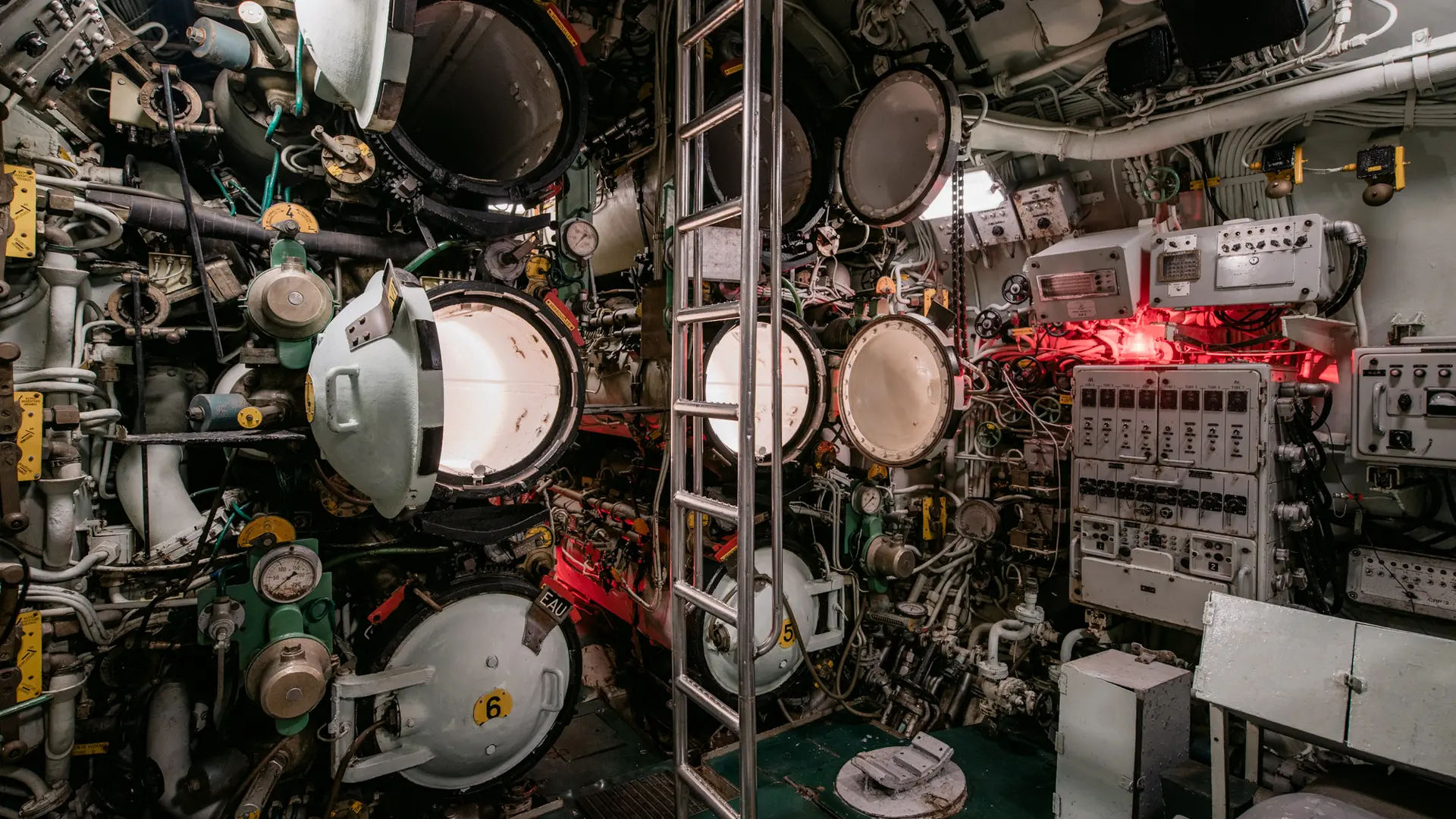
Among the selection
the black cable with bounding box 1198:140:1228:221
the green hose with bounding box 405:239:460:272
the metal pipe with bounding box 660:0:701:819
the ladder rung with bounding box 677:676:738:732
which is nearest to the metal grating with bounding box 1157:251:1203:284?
the black cable with bounding box 1198:140:1228:221

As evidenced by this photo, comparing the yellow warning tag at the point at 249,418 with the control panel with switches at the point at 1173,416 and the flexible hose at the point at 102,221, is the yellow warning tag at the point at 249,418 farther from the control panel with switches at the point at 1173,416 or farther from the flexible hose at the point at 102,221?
the control panel with switches at the point at 1173,416

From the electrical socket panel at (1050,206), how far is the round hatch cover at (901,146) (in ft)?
5.14

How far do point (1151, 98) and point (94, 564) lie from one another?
18.0 ft

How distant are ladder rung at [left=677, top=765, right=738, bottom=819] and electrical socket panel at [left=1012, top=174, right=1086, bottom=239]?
14.4ft

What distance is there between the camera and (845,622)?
191 inches

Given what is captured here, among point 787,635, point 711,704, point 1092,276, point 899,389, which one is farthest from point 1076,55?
point 711,704

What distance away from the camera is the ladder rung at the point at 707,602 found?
2.19 m

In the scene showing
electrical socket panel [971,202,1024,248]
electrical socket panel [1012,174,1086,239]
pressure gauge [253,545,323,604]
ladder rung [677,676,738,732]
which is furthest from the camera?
electrical socket panel [971,202,1024,248]

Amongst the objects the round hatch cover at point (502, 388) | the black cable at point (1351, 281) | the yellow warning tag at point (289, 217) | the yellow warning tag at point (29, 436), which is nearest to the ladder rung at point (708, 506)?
the round hatch cover at point (502, 388)

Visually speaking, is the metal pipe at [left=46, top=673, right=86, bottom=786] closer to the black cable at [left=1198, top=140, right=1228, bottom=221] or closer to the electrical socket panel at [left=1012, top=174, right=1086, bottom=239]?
the electrical socket panel at [left=1012, top=174, right=1086, bottom=239]

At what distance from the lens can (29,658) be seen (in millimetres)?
2303

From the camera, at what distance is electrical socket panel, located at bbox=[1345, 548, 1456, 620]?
11.8ft

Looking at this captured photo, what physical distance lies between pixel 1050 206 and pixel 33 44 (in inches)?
210

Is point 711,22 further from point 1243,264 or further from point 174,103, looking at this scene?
point 1243,264
